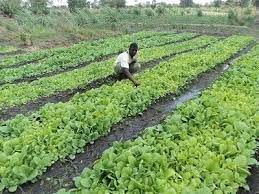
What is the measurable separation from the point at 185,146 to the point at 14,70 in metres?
10.4

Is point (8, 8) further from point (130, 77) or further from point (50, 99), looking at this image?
point (130, 77)

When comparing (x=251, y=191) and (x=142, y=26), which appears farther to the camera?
(x=142, y=26)

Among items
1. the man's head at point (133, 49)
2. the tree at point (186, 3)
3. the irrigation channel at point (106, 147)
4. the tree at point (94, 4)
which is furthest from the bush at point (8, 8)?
the tree at point (186, 3)

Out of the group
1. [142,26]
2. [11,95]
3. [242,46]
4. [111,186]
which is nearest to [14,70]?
[11,95]

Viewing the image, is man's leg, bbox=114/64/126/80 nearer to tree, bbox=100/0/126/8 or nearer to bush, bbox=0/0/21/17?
bush, bbox=0/0/21/17

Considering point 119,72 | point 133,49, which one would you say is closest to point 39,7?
point 119,72

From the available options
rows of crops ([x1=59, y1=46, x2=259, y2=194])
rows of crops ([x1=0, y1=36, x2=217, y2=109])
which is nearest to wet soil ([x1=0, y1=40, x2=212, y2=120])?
rows of crops ([x1=0, y1=36, x2=217, y2=109])

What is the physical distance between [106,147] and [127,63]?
4.15 metres

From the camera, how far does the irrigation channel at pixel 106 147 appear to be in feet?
→ 20.7

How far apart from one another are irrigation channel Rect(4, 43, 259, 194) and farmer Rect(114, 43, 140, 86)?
3.90ft

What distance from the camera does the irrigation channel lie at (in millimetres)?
6314

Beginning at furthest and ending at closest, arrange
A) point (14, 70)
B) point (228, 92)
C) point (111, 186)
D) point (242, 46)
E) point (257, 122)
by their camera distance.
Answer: point (242, 46) → point (14, 70) → point (228, 92) → point (257, 122) → point (111, 186)

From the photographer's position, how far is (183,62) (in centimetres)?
1545

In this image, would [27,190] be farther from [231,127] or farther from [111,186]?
[231,127]
